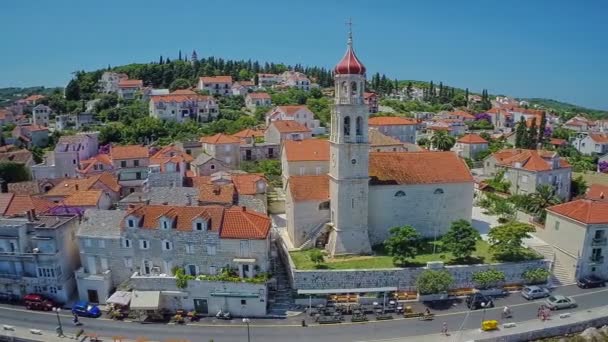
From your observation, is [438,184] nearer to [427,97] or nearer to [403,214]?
[403,214]

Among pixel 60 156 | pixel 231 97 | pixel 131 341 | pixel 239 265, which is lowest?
pixel 131 341

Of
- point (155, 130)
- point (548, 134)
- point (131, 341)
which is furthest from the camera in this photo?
point (548, 134)

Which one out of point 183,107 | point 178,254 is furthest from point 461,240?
point 183,107

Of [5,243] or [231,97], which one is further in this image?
[231,97]

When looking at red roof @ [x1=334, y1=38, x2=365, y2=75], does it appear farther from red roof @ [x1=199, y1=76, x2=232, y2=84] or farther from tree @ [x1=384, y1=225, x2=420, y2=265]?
red roof @ [x1=199, y1=76, x2=232, y2=84]

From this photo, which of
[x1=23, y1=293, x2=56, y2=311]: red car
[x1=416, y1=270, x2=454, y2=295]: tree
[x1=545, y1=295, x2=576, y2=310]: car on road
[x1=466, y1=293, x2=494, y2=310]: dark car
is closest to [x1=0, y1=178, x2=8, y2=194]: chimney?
[x1=23, y1=293, x2=56, y2=311]: red car

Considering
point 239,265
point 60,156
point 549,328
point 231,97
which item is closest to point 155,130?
point 60,156
